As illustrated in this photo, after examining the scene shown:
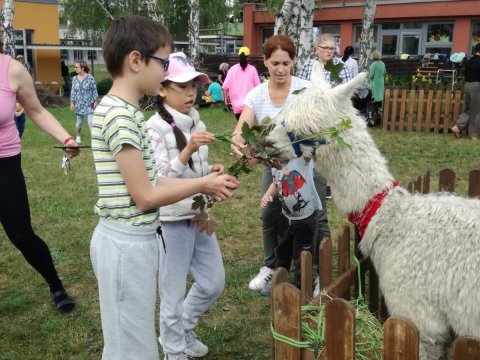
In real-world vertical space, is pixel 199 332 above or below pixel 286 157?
below

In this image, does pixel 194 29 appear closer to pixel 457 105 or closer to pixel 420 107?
pixel 420 107

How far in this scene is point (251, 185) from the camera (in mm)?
7516

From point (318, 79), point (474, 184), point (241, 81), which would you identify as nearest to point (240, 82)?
point (241, 81)

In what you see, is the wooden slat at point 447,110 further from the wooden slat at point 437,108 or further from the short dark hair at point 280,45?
the short dark hair at point 280,45

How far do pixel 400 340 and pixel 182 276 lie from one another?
57.2 inches

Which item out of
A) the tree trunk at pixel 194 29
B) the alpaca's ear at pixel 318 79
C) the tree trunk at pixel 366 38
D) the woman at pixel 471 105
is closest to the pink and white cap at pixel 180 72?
the alpaca's ear at pixel 318 79

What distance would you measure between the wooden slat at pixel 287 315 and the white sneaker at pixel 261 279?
2.11 metres

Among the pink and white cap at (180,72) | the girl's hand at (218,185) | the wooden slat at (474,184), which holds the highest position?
the pink and white cap at (180,72)

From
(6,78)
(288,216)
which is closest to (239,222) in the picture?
(288,216)

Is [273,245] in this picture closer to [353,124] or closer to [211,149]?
[353,124]

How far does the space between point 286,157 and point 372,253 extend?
0.68 m

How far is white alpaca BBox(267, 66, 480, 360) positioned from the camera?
2.26 meters

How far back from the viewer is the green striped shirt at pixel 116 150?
1.99 meters

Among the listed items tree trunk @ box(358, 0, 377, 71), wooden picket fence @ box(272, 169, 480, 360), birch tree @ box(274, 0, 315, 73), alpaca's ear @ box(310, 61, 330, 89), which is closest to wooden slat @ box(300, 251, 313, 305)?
wooden picket fence @ box(272, 169, 480, 360)
